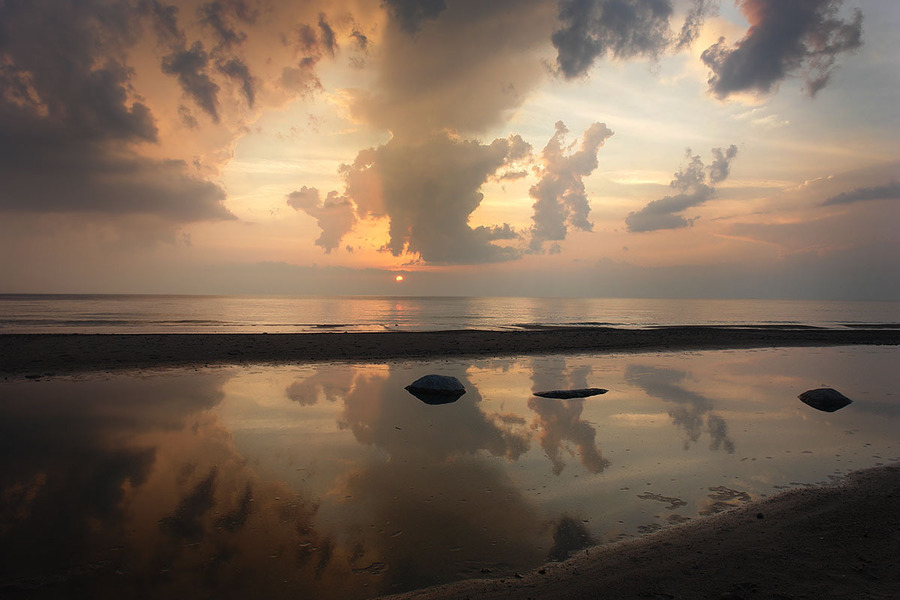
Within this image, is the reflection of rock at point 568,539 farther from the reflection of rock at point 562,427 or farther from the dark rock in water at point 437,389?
the dark rock in water at point 437,389

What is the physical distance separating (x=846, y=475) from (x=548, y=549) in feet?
23.7

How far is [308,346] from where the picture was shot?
33062mm

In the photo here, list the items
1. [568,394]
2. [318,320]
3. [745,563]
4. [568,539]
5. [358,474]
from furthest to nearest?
[318,320] → [568,394] → [358,474] → [568,539] → [745,563]

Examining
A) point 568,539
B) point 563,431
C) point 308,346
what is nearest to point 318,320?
point 308,346

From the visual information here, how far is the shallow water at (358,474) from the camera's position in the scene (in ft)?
18.9

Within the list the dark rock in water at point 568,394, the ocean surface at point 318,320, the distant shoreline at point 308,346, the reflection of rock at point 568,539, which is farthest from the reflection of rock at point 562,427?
the ocean surface at point 318,320

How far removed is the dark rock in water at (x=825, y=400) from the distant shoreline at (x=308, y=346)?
55.5 feet

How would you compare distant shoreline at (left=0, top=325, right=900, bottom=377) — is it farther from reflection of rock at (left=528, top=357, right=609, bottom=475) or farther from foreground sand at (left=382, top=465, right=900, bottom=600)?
foreground sand at (left=382, top=465, right=900, bottom=600)

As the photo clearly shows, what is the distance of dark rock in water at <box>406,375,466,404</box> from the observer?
17.0 metres

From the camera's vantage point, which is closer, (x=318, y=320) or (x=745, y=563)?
(x=745, y=563)

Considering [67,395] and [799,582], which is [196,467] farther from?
[67,395]

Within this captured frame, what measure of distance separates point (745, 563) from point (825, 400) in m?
13.7

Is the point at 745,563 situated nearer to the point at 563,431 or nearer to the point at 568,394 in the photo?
the point at 563,431

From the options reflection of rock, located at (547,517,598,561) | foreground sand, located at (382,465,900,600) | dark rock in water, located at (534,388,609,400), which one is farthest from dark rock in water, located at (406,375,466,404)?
foreground sand, located at (382,465,900,600)
